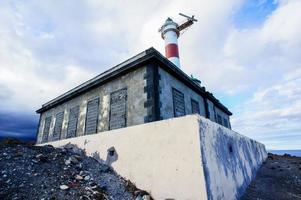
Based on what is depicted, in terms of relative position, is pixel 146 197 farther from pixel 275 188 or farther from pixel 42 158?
pixel 275 188

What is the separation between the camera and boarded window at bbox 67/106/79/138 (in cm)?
1171

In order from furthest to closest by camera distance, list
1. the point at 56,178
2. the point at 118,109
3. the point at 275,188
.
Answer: the point at 118,109
the point at 275,188
the point at 56,178

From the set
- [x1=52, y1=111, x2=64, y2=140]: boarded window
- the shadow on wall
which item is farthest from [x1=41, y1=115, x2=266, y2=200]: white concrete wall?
[x1=52, y1=111, x2=64, y2=140]: boarded window

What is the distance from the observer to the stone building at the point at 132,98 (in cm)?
793

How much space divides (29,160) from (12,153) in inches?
28.0

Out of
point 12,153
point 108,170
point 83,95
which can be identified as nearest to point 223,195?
point 108,170

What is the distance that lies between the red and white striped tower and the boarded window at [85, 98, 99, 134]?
8.40 m

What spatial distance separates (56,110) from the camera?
1426cm

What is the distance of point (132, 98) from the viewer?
8461 millimetres

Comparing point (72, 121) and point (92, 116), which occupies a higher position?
point (72, 121)

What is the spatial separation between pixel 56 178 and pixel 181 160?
2670mm

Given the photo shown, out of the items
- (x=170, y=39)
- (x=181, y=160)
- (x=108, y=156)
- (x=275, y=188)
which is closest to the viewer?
(x=181, y=160)

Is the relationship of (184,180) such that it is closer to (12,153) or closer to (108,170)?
(108,170)

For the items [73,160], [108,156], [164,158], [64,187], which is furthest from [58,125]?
[164,158]
